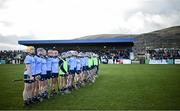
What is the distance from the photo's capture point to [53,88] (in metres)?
12.3

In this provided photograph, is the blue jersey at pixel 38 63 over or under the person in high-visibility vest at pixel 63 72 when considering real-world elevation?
over

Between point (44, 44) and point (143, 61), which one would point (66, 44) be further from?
point (143, 61)

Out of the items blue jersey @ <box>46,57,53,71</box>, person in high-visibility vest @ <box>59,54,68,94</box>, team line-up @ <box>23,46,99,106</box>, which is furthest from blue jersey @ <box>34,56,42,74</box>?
person in high-visibility vest @ <box>59,54,68,94</box>

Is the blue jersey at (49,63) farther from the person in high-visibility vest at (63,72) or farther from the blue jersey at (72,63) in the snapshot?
the blue jersey at (72,63)

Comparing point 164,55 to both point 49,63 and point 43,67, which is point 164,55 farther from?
point 43,67

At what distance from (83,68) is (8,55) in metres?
48.3

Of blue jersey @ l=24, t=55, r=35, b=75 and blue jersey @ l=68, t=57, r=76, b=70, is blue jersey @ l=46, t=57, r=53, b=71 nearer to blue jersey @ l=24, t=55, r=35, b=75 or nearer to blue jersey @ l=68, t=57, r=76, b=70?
blue jersey @ l=24, t=55, r=35, b=75

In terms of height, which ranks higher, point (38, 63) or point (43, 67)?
point (38, 63)

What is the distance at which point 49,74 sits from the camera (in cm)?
1172

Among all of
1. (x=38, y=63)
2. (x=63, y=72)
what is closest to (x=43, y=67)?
(x=38, y=63)

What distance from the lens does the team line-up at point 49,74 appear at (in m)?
10.1

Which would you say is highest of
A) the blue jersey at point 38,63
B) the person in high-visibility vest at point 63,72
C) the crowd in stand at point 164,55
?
the blue jersey at point 38,63

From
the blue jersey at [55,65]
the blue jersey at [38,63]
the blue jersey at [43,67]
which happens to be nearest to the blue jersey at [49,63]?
the blue jersey at [55,65]

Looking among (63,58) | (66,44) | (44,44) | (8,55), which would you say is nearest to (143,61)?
(66,44)
